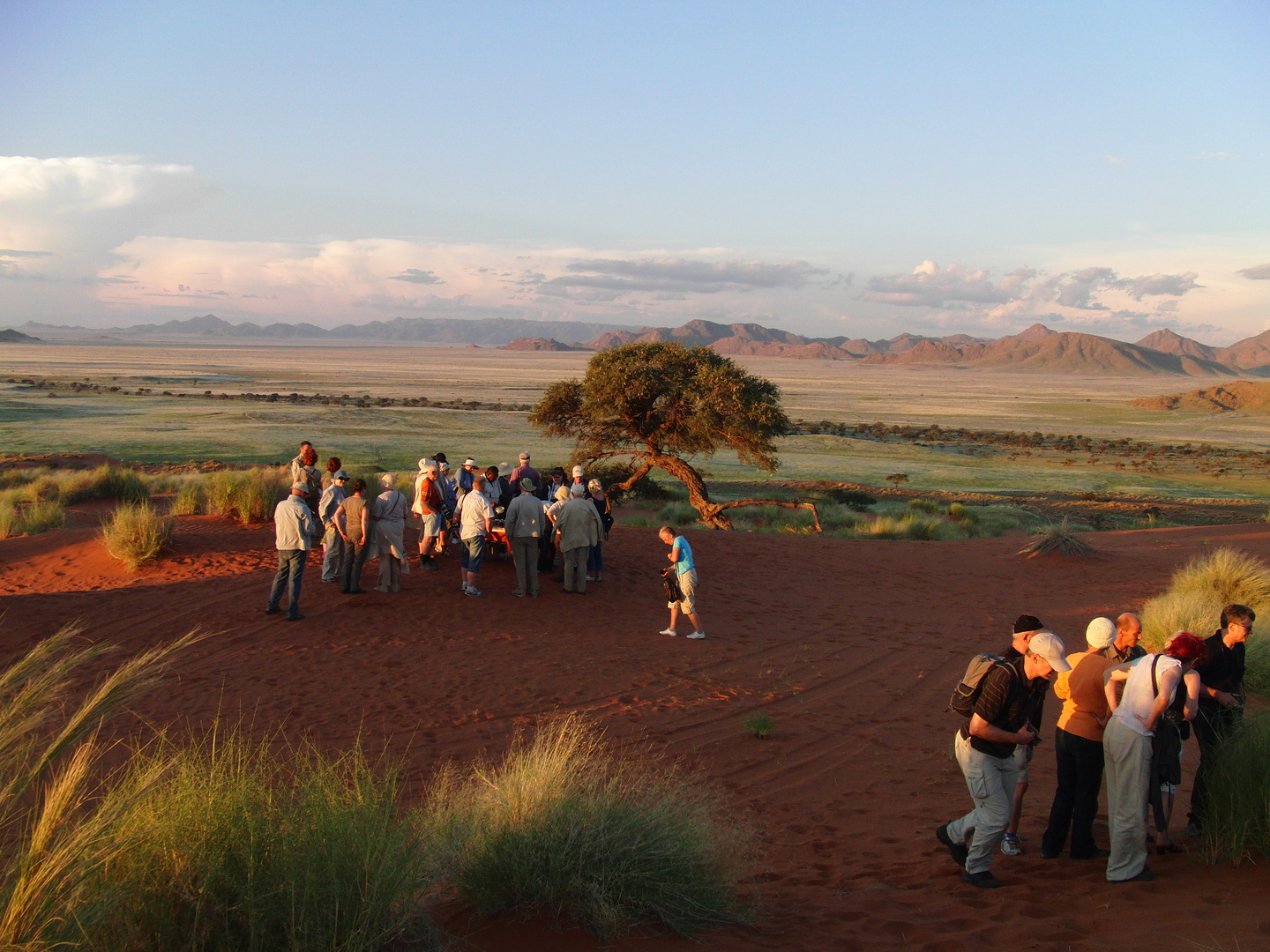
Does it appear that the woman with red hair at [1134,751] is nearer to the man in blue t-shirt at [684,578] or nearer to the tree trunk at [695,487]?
the man in blue t-shirt at [684,578]

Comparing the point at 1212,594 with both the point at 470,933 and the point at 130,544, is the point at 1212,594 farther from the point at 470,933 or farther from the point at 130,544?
the point at 130,544

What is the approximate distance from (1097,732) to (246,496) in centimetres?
1503

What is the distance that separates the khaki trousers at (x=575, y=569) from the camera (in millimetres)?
12852

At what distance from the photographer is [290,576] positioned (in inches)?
433

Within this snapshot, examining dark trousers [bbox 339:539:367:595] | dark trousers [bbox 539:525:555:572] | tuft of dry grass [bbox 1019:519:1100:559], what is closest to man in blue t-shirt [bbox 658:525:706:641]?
dark trousers [bbox 539:525:555:572]

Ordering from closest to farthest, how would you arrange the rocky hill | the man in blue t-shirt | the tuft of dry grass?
the man in blue t-shirt < the tuft of dry grass < the rocky hill

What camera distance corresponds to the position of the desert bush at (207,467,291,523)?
1653 cm

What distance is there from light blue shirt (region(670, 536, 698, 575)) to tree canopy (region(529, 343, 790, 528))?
479 inches

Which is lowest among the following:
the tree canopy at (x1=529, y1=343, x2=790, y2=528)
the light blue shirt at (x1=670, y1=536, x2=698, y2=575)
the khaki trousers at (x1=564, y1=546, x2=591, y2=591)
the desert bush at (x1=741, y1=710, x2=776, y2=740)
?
the desert bush at (x1=741, y1=710, x2=776, y2=740)

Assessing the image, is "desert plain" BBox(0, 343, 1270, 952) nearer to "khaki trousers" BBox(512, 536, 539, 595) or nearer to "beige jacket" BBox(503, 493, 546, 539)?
"khaki trousers" BBox(512, 536, 539, 595)

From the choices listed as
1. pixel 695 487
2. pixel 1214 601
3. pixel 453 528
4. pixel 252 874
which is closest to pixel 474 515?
pixel 453 528

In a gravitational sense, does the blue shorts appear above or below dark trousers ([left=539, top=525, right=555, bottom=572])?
above

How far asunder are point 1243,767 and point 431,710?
6.66 metres

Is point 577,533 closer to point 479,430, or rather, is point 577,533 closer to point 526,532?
point 526,532
